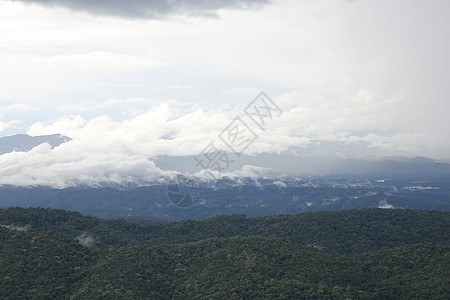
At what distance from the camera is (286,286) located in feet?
173

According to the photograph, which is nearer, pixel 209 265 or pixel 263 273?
pixel 263 273

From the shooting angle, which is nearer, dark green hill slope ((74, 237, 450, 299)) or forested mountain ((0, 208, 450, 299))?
dark green hill slope ((74, 237, 450, 299))

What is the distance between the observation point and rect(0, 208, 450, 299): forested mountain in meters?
52.6

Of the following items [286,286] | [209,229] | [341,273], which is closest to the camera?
[286,286]

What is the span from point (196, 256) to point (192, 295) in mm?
13534

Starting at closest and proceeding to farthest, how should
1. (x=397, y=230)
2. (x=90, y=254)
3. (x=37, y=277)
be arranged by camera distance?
1. (x=37, y=277)
2. (x=90, y=254)
3. (x=397, y=230)

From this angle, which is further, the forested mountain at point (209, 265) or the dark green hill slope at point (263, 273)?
the forested mountain at point (209, 265)

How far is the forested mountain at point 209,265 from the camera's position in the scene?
172 ft

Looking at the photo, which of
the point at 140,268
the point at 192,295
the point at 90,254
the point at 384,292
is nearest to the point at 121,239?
the point at 90,254

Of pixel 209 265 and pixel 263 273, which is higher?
pixel 209 265

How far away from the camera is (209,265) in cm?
6338

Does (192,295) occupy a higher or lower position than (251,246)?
lower

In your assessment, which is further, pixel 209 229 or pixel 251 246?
pixel 209 229

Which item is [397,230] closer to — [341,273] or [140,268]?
[341,273]
